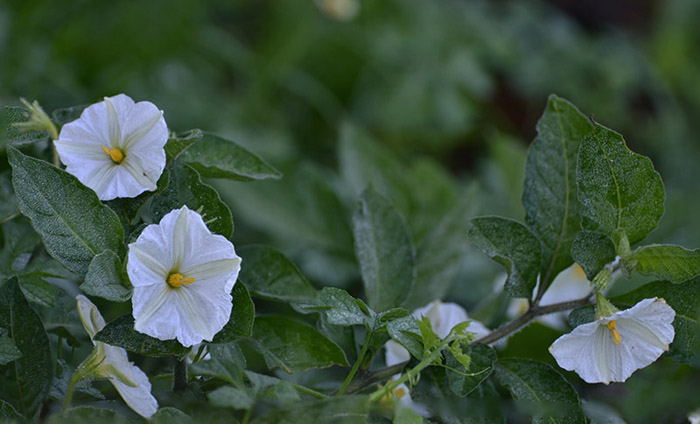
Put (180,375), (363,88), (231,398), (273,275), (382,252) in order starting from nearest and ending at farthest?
(231,398)
(180,375)
(273,275)
(382,252)
(363,88)

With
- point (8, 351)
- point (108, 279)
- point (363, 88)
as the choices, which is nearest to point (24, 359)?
point (8, 351)

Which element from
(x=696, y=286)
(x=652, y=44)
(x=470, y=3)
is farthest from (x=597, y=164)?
(x=652, y=44)

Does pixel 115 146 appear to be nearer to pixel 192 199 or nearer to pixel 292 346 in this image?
pixel 192 199

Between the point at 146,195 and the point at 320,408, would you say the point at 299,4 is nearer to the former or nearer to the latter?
the point at 146,195

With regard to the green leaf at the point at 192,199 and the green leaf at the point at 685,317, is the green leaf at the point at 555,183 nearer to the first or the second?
the green leaf at the point at 685,317

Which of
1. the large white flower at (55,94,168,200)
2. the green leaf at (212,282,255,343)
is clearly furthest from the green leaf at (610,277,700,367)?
the large white flower at (55,94,168,200)

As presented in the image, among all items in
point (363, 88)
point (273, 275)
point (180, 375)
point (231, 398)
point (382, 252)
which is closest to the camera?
point (231, 398)

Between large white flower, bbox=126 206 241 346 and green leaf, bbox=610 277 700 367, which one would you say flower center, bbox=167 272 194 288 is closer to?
large white flower, bbox=126 206 241 346
